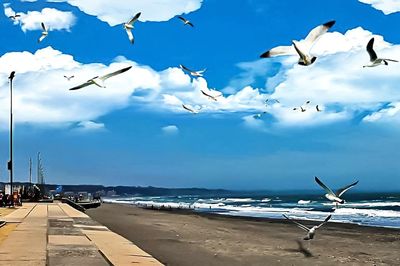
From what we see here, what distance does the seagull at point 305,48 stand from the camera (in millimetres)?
4918

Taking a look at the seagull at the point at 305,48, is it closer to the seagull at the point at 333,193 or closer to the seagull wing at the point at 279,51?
the seagull wing at the point at 279,51

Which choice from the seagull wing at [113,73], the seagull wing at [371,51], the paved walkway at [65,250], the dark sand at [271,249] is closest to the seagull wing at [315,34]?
the seagull wing at [371,51]

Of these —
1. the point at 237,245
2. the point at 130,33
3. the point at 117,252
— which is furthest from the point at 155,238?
the point at 130,33

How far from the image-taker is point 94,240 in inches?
513

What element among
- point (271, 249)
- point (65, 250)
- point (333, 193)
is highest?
point (333, 193)

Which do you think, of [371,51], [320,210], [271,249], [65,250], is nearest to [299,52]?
[371,51]

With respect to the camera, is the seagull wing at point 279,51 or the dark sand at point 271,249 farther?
the dark sand at point 271,249

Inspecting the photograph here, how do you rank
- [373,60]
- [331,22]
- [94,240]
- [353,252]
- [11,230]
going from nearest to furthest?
[331,22]
[373,60]
[94,240]
[11,230]
[353,252]

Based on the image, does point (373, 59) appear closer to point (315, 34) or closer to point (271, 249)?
point (315, 34)

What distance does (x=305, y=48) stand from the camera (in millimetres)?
5070

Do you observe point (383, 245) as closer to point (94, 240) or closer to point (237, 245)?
point (237, 245)

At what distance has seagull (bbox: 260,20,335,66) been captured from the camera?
4.92m

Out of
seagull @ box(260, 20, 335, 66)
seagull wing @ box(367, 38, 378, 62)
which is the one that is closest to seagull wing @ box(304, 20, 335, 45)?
seagull @ box(260, 20, 335, 66)

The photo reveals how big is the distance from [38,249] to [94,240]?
2726mm
